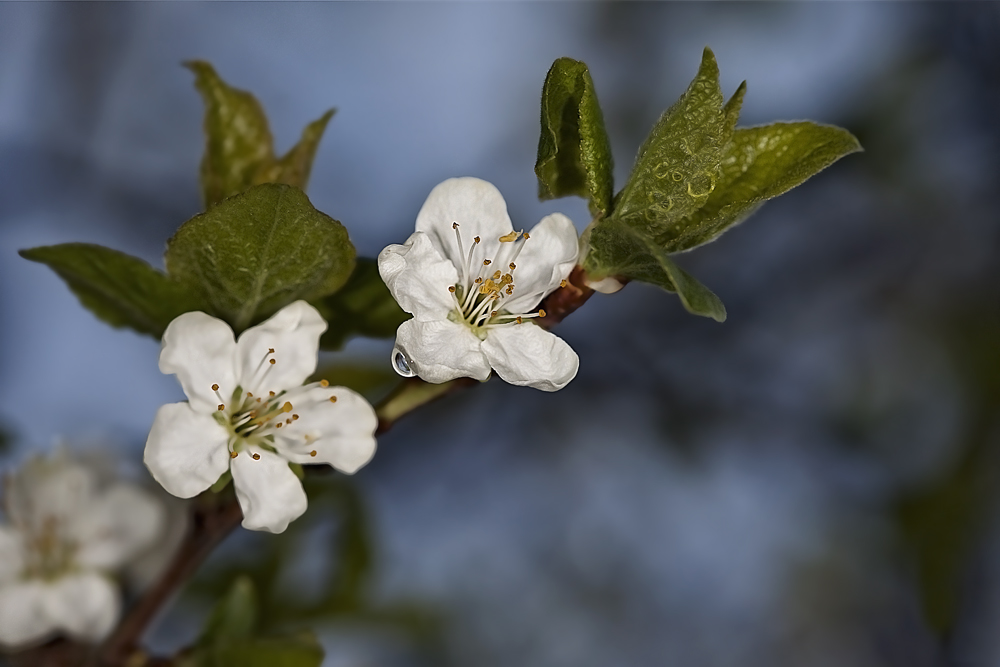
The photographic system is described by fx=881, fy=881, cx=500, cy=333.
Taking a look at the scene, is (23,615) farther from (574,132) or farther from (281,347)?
(574,132)

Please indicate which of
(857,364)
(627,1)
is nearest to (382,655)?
(857,364)

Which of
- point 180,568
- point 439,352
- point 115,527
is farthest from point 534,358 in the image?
point 115,527

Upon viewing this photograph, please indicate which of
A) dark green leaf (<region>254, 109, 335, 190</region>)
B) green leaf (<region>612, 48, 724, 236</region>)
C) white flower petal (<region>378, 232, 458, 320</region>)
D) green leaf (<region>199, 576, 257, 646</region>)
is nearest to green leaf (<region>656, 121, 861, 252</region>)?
green leaf (<region>612, 48, 724, 236</region>)

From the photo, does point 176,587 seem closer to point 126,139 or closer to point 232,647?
point 232,647

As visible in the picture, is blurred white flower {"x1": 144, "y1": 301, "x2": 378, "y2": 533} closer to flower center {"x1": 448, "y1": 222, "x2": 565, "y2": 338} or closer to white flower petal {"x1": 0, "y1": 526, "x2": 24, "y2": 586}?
flower center {"x1": 448, "y1": 222, "x2": 565, "y2": 338}

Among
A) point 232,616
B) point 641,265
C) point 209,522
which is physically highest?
point 641,265

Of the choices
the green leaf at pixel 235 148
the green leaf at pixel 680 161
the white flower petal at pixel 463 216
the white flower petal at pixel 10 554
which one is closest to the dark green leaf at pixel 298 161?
the green leaf at pixel 235 148
